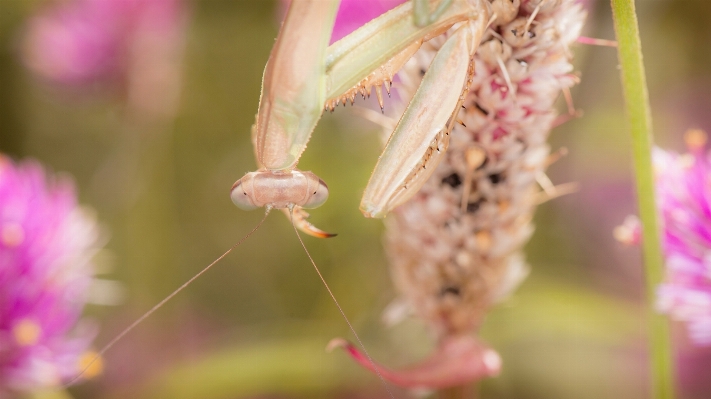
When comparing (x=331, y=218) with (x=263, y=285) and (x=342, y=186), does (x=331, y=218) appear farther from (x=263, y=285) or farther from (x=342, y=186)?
(x=263, y=285)

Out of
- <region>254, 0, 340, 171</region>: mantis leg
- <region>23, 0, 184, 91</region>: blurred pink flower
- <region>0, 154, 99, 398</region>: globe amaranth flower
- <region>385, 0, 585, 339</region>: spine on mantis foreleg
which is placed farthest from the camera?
<region>23, 0, 184, 91</region>: blurred pink flower

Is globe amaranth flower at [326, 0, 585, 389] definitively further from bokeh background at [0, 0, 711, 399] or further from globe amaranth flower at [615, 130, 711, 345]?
bokeh background at [0, 0, 711, 399]

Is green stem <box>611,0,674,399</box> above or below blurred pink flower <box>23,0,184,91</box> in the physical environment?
below

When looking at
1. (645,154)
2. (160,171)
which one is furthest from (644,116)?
(160,171)

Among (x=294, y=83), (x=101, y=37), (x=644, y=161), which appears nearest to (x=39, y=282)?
(x=294, y=83)

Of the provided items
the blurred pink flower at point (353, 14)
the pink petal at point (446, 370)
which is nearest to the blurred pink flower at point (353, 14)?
the blurred pink flower at point (353, 14)

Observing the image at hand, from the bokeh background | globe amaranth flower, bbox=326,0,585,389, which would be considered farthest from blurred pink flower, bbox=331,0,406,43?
globe amaranth flower, bbox=326,0,585,389
